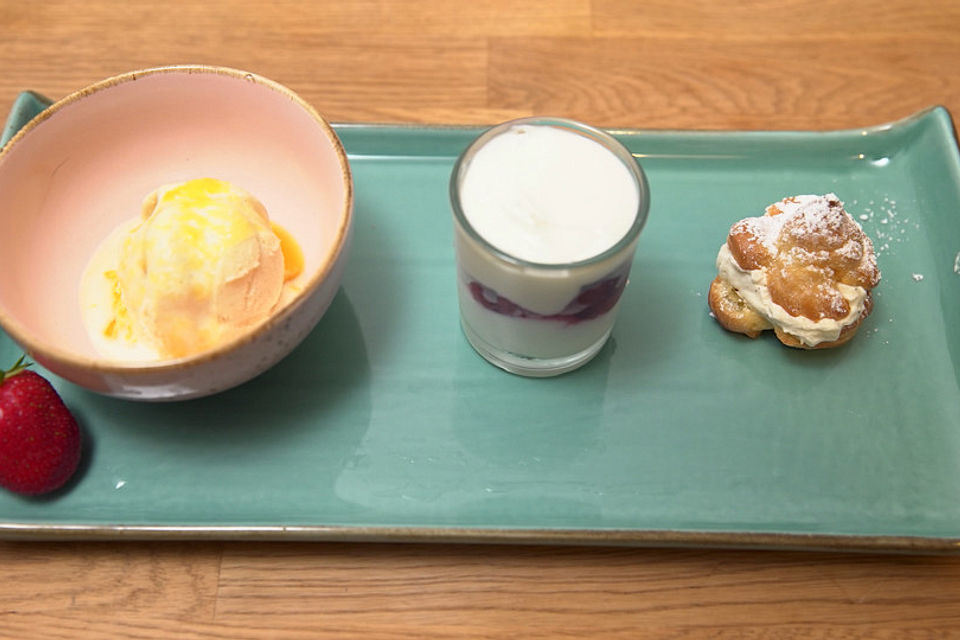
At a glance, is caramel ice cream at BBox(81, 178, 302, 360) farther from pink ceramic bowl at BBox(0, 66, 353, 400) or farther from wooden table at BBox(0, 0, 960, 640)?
wooden table at BBox(0, 0, 960, 640)

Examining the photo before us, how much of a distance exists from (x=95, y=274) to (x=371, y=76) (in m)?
0.73

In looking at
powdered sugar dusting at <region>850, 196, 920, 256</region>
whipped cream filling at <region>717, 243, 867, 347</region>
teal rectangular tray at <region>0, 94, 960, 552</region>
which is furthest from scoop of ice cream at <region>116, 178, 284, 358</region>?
powdered sugar dusting at <region>850, 196, 920, 256</region>

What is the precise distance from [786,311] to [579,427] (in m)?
0.36

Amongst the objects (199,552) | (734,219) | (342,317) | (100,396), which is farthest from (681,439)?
(100,396)

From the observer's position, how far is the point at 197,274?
3.65 ft

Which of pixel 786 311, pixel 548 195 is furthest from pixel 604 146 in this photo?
pixel 786 311

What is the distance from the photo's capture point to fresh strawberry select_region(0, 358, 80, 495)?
41.2 inches

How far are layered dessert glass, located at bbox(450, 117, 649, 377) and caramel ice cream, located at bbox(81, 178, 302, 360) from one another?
308mm

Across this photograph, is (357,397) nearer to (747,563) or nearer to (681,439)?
(681,439)

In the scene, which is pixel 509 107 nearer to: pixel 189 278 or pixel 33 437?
pixel 189 278

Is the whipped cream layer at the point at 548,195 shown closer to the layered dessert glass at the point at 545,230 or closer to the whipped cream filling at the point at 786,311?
the layered dessert glass at the point at 545,230

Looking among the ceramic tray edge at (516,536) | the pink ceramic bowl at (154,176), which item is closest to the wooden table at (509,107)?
the ceramic tray edge at (516,536)

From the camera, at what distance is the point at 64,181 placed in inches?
51.0

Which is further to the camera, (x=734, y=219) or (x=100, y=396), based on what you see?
Result: (x=734, y=219)
